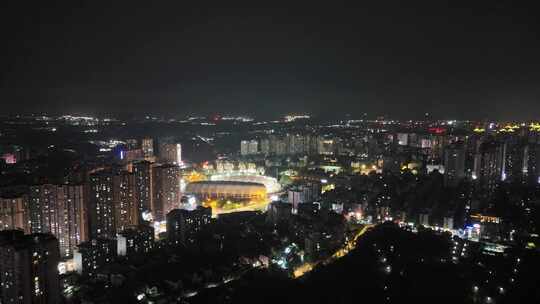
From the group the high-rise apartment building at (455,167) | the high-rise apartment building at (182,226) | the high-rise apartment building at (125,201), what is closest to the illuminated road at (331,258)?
the high-rise apartment building at (182,226)

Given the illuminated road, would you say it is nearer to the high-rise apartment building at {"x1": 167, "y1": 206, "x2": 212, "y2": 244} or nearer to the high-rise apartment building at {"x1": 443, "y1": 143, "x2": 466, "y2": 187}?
the high-rise apartment building at {"x1": 167, "y1": 206, "x2": 212, "y2": 244}

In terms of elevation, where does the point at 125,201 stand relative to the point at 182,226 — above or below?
above

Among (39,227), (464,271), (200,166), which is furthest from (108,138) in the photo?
(464,271)

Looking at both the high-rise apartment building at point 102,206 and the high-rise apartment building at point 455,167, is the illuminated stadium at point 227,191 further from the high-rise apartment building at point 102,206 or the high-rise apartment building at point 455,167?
the high-rise apartment building at point 455,167

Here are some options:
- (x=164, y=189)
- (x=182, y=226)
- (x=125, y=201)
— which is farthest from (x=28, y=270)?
(x=164, y=189)

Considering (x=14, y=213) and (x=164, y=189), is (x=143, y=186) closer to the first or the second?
(x=164, y=189)

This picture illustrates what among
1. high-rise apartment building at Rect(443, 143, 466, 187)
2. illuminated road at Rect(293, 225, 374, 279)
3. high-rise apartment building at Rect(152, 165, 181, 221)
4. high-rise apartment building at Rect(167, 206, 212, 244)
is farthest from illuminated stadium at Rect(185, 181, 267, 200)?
high-rise apartment building at Rect(443, 143, 466, 187)
